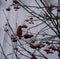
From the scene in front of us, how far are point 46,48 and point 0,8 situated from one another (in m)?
1.12

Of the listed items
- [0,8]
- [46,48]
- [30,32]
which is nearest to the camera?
[46,48]

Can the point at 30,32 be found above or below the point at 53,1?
below

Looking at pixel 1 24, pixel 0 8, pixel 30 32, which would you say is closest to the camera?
pixel 30 32

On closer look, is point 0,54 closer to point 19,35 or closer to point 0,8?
point 19,35

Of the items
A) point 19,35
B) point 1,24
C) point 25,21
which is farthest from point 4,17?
point 19,35

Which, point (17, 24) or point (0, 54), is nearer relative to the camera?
point (0, 54)

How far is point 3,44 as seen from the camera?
10.3 feet

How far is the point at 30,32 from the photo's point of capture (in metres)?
3.12

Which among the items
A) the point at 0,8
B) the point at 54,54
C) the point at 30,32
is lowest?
the point at 54,54

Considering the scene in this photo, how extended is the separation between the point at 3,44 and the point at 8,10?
2.02 ft

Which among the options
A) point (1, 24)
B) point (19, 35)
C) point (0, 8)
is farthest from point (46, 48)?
point (0, 8)

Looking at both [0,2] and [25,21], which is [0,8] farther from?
[25,21]

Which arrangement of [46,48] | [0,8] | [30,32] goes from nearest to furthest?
[46,48] < [30,32] < [0,8]

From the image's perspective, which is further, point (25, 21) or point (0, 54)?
point (25, 21)
